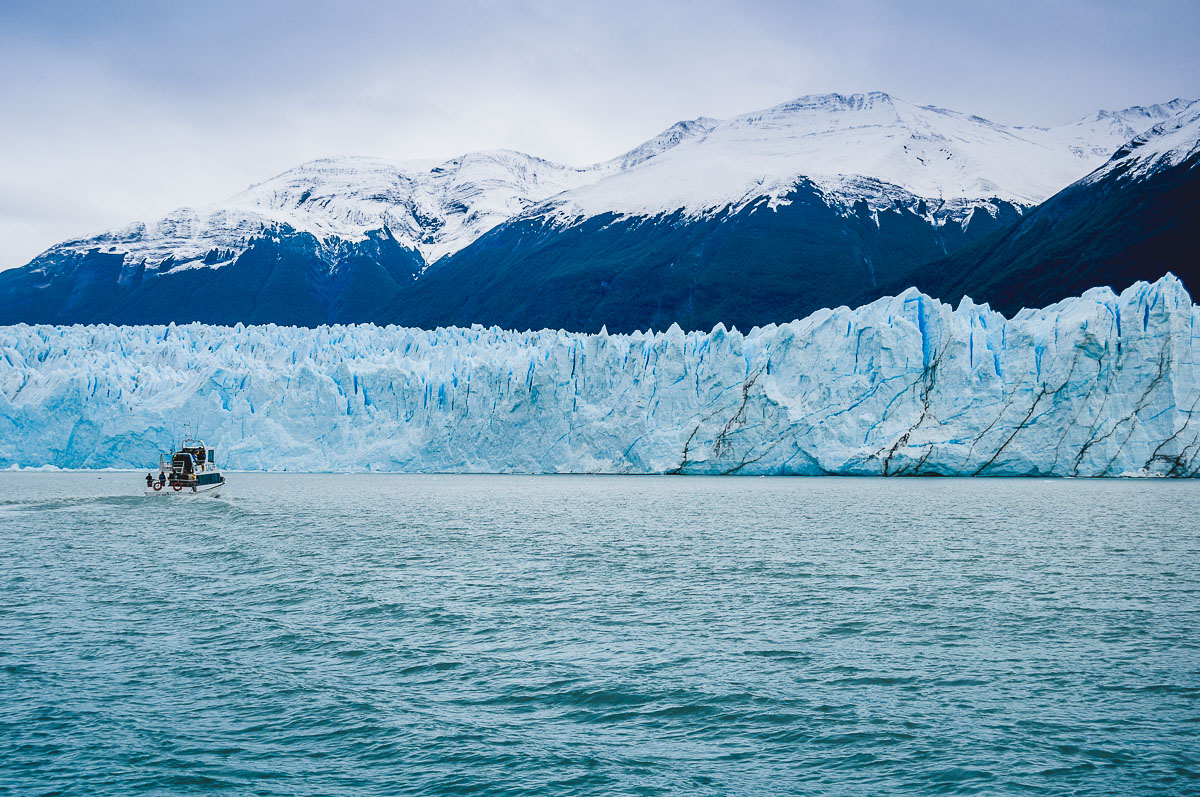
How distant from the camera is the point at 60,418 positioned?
45656 millimetres

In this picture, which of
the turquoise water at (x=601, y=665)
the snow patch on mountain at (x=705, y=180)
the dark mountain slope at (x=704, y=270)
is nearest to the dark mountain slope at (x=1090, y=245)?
the dark mountain slope at (x=704, y=270)

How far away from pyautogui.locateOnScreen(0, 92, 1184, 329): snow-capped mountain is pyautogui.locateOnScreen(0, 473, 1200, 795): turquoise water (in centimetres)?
8840

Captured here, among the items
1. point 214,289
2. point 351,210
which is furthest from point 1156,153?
point 351,210

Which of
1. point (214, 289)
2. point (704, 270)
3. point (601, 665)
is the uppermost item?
point (704, 270)

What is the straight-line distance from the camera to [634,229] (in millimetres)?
135875

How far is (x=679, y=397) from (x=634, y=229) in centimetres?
9661

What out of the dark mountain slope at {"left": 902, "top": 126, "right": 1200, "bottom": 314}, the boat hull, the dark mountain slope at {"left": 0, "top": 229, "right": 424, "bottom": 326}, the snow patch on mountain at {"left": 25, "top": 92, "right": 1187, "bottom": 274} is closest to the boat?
the boat hull

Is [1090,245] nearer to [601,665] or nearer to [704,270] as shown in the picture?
[704,270]

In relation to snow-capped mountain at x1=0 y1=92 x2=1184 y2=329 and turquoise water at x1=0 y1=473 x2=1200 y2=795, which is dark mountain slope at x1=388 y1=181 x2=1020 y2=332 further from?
turquoise water at x1=0 y1=473 x2=1200 y2=795

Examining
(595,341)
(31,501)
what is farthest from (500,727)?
(595,341)

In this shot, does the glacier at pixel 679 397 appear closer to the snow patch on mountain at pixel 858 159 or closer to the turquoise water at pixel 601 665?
the turquoise water at pixel 601 665

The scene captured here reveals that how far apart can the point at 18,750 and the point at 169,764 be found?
4.32ft

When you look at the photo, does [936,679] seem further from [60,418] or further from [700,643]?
[60,418]

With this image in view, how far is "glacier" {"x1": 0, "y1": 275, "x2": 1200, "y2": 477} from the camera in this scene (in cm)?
3547
